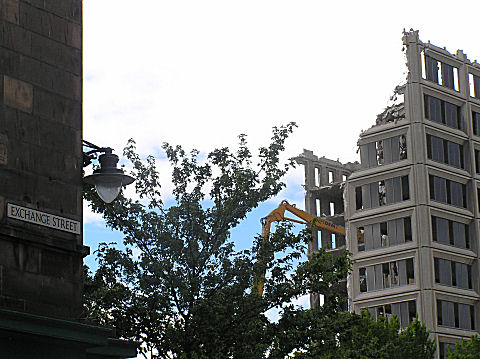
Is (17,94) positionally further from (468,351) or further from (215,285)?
(468,351)

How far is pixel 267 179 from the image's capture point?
24.9m

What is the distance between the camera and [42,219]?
14.4 m

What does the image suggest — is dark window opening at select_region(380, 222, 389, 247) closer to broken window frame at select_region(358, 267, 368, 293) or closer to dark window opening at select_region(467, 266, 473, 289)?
broken window frame at select_region(358, 267, 368, 293)

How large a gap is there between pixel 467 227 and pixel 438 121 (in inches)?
354

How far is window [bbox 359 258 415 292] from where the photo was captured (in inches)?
3118

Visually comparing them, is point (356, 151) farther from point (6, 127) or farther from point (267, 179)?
point (6, 127)

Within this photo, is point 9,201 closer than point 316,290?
Yes

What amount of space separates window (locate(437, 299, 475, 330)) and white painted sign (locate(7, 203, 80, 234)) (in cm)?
6466

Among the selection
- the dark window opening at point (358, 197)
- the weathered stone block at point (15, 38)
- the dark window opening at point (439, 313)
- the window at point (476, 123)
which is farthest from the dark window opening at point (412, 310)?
the weathered stone block at point (15, 38)

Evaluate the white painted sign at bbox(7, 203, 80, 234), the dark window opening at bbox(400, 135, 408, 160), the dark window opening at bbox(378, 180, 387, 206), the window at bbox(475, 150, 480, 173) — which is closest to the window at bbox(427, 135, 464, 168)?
the window at bbox(475, 150, 480, 173)

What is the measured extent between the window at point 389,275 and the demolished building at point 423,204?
0.08 meters

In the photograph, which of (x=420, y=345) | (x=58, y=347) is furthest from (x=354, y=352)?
(x=420, y=345)

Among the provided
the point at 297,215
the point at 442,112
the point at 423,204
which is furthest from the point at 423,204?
the point at 297,215

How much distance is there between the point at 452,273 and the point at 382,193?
901cm
